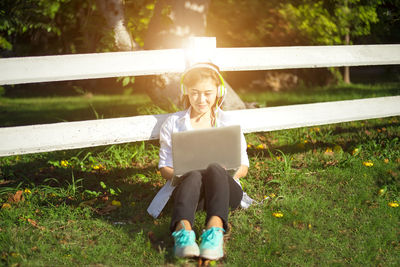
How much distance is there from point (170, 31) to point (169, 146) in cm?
259

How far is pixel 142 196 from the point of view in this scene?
348 centimetres

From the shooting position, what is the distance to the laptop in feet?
8.29

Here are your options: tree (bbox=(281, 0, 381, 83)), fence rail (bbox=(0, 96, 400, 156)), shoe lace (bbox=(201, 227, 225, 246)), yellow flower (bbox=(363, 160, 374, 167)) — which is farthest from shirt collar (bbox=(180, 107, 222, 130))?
tree (bbox=(281, 0, 381, 83))

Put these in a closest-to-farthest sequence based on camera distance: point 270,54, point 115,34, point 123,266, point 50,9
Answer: point 123,266
point 270,54
point 115,34
point 50,9

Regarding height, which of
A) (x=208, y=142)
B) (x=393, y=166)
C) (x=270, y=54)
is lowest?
(x=393, y=166)

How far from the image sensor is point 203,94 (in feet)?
9.66

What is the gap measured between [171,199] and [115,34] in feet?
8.24

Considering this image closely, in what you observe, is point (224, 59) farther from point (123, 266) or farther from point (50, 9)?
point (50, 9)

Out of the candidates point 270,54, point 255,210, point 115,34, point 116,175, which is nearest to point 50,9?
point 115,34

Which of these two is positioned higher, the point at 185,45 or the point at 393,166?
the point at 185,45

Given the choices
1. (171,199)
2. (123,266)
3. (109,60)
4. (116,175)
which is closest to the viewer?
(123,266)

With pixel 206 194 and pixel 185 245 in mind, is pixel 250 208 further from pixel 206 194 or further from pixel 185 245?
pixel 185 245

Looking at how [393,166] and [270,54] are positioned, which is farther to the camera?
[393,166]

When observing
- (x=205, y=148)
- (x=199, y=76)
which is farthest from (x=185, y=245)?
(x=199, y=76)
